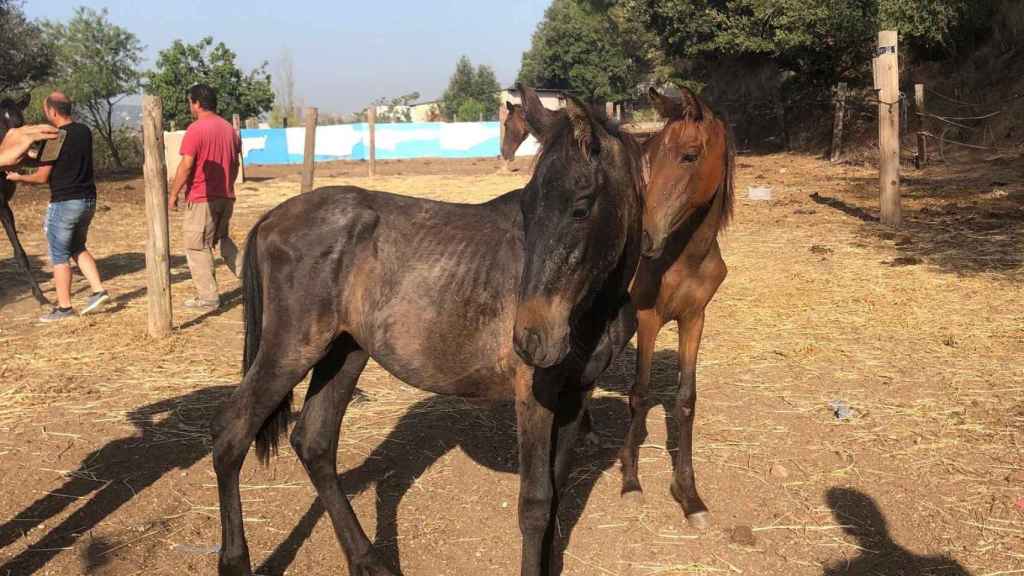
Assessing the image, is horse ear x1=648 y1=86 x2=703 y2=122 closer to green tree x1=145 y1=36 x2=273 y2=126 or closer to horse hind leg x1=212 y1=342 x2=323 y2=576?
horse hind leg x1=212 y1=342 x2=323 y2=576

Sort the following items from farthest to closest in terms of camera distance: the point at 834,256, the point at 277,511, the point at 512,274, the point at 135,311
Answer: the point at 834,256 < the point at 135,311 < the point at 277,511 < the point at 512,274

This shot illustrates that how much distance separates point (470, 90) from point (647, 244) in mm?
88188

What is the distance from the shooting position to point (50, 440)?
4734 millimetres

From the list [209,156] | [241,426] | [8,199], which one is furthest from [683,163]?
[8,199]

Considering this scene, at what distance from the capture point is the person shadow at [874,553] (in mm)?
3275

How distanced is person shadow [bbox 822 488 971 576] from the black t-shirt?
721 cm

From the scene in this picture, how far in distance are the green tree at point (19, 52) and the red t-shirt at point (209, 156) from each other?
58.9ft

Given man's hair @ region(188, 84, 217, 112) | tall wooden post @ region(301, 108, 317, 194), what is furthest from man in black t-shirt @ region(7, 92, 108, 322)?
tall wooden post @ region(301, 108, 317, 194)

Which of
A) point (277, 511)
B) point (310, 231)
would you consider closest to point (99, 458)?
point (277, 511)

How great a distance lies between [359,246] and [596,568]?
1790 mm

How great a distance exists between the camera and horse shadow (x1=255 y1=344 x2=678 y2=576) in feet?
12.0

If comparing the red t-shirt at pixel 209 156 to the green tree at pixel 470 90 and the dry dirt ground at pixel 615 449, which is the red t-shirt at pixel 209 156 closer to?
the dry dirt ground at pixel 615 449

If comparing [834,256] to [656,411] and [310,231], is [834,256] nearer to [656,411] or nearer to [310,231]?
[656,411]

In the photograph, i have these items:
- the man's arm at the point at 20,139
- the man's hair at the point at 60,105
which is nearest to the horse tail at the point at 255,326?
the man's arm at the point at 20,139
